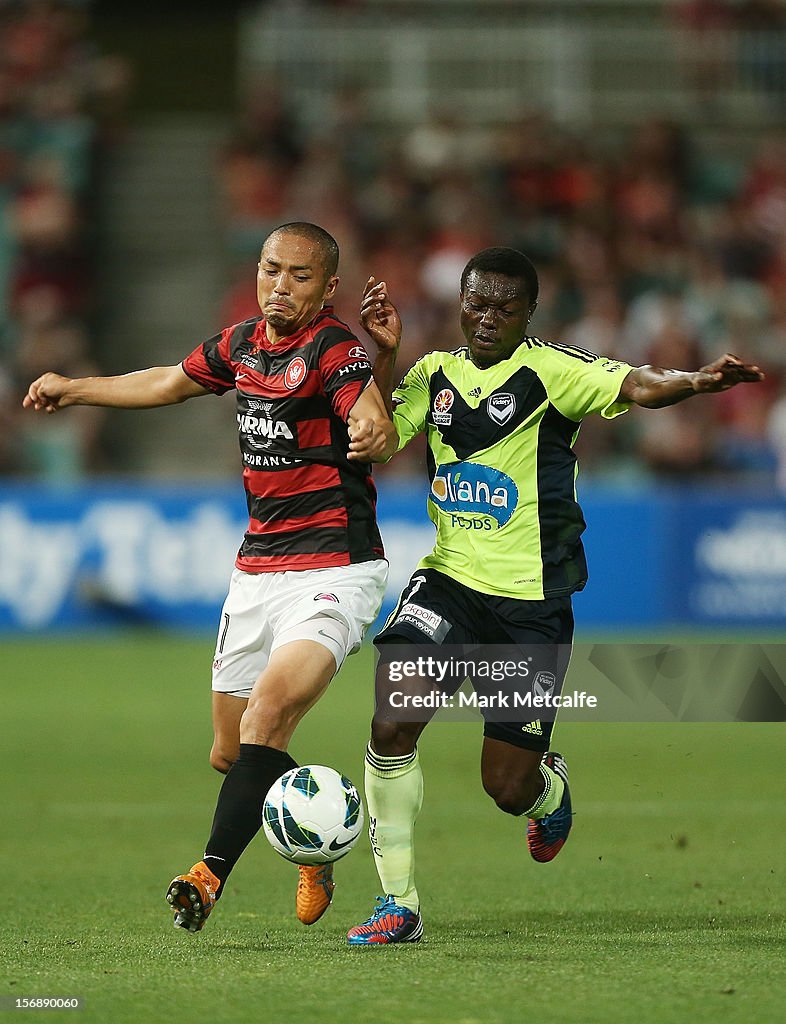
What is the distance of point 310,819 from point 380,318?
1607mm

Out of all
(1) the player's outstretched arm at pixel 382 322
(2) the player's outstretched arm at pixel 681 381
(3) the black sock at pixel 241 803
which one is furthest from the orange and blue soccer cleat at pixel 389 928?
(2) the player's outstretched arm at pixel 681 381

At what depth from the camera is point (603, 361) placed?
Answer: 5609 millimetres

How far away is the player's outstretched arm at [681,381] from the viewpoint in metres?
5.10

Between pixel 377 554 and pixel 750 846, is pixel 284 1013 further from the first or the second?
pixel 750 846

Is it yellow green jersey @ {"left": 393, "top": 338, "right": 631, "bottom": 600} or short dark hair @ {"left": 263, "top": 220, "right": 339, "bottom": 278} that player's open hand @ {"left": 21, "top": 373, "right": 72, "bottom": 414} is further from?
yellow green jersey @ {"left": 393, "top": 338, "right": 631, "bottom": 600}

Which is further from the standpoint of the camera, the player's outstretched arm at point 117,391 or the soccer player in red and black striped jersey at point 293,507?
the player's outstretched arm at point 117,391

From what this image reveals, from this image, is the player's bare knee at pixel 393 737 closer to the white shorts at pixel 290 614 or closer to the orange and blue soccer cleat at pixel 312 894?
the white shorts at pixel 290 614

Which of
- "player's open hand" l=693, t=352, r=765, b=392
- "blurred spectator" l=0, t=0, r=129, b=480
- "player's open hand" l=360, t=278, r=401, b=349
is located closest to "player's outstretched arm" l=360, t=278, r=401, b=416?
"player's open hand" l=360, t=278, r=401, b=349

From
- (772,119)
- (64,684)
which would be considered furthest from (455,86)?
(64,684)

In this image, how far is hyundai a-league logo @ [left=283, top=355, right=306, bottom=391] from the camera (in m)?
5.45

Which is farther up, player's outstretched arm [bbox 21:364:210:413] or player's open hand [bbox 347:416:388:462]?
player's outstretched arm [bbox 21:364:210:413]

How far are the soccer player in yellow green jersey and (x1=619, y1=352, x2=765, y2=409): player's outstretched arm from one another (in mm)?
15

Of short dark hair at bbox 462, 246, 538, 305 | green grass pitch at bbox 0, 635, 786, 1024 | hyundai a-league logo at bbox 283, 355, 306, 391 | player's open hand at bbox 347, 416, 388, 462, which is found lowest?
green grass pitch at bbox 0, 635, 786, 1024

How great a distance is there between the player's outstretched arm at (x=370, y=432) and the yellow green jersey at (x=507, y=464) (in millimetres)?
346
